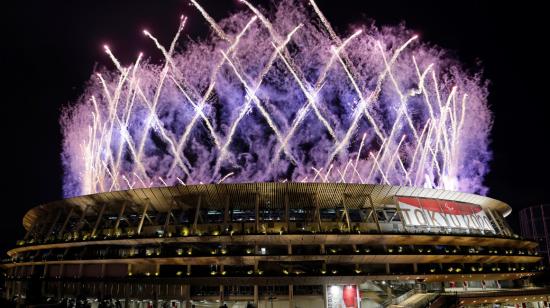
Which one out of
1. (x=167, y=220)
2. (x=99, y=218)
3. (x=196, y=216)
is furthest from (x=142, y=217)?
(x=196, y=216)

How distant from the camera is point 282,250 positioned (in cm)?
5438

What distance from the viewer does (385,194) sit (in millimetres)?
58719

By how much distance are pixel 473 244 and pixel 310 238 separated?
82.8 ft

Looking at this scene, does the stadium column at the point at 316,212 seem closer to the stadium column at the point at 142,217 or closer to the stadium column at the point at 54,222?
the stadium column at the point at 142,217

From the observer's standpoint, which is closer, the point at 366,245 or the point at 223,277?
the point at 223,277

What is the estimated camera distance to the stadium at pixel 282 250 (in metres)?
50.5

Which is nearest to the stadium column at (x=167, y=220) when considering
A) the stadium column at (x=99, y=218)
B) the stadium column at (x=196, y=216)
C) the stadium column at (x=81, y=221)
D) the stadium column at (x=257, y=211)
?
the stadium column at (x=196, y=216)

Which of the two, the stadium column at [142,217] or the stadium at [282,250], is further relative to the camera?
the stadium column at [142,217]

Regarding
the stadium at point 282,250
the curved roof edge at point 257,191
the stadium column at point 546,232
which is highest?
the stadium column at point 546,232

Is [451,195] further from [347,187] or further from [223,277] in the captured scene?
[223,277]

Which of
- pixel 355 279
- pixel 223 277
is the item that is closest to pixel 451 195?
pixel 355 279

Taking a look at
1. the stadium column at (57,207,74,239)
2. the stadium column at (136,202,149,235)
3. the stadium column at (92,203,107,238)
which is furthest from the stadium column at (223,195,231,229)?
the stadium column at (57,207,74,239)

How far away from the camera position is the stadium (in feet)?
166

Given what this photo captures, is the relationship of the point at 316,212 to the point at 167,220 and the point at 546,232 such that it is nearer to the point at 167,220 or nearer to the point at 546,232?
the point at 167,220
